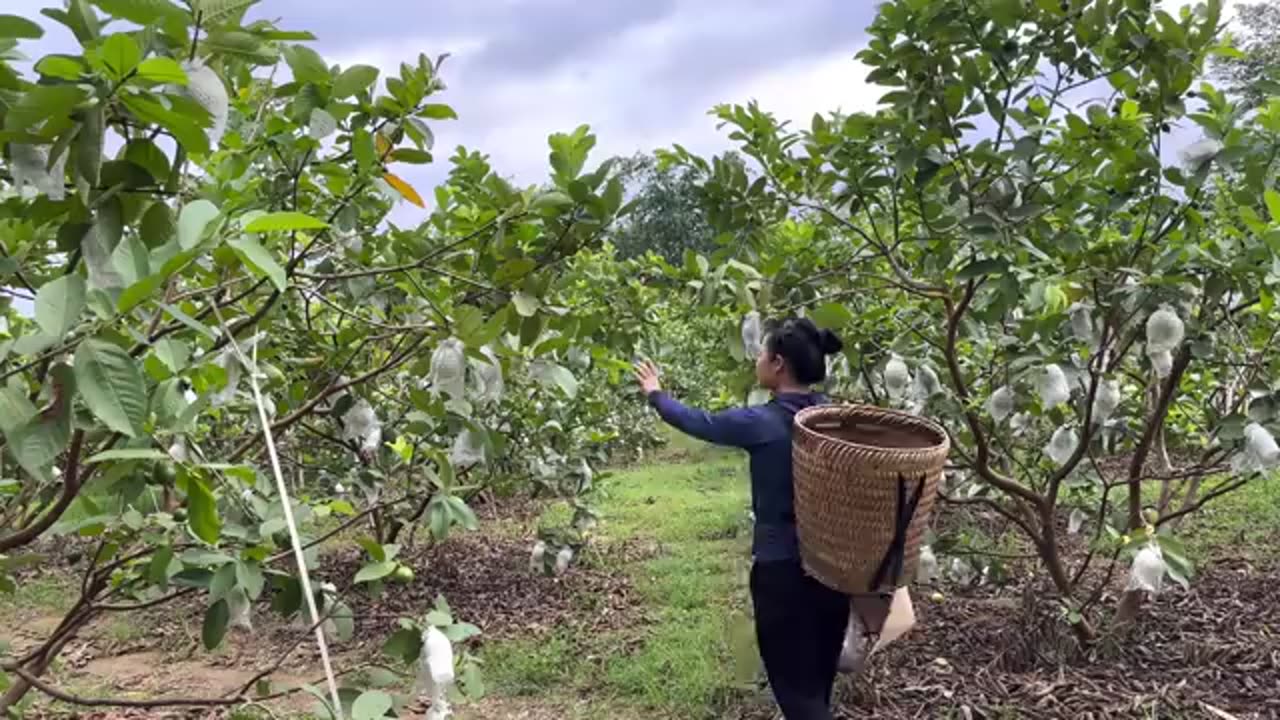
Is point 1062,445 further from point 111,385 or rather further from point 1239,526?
point 111,385

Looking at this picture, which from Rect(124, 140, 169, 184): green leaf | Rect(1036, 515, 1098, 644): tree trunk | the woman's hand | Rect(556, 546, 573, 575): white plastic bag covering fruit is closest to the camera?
Rect(124, 140, 169, 184): green leaf

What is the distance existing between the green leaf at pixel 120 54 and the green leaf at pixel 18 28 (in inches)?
4.4

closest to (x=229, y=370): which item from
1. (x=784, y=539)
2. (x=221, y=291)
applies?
(x=221, y=291)

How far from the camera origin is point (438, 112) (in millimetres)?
1503

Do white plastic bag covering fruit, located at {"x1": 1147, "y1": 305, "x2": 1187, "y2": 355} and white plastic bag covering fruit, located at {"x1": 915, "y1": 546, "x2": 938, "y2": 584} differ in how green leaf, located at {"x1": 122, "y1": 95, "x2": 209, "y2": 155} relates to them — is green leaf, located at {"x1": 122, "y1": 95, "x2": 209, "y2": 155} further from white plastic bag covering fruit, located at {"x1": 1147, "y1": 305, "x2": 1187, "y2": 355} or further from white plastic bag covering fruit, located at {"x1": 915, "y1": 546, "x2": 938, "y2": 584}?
white plastic bag covering fruit, located at {"x1": 915, "y1": 546, "x2": 938, "y2": 584}

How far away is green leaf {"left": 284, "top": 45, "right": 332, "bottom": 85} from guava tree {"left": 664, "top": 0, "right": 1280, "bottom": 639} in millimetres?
1298

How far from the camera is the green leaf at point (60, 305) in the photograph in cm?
70

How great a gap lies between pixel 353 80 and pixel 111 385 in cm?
71

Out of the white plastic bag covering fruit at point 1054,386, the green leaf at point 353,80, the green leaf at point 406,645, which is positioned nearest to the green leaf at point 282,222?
the green leaf at point 353,80

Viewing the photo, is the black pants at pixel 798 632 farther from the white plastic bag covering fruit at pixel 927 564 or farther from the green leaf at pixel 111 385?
the green leaf at pixel 111 385

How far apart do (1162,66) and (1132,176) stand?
0.24m

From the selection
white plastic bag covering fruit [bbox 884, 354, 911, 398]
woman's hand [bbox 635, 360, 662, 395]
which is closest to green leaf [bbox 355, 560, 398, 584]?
woman's hand [bbox 635, 360, 662, 395]

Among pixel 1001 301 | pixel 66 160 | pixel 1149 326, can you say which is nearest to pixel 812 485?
pixel 1001 301

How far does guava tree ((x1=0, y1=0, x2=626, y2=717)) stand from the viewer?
0.76 meters
